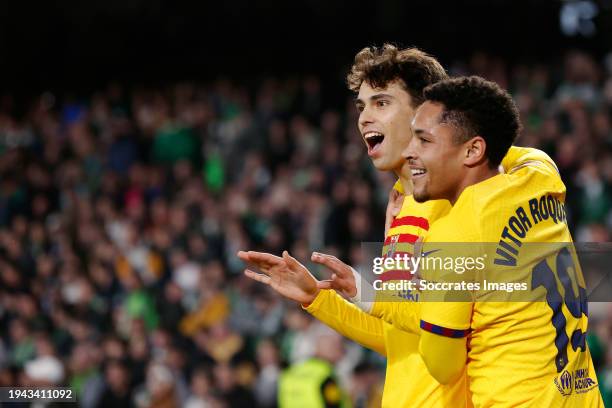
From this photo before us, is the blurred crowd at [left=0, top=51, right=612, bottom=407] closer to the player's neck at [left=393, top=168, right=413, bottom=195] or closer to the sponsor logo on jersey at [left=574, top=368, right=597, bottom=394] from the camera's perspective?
the player's neck at [left=393, top=168, right=413, bottom=195]

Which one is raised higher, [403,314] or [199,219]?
[199,219]

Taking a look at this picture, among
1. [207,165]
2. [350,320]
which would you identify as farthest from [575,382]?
[207,165]

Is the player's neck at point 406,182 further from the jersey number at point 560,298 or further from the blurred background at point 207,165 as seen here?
the blurred background at point 207,165

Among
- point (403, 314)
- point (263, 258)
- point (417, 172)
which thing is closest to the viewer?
point (417, 172)

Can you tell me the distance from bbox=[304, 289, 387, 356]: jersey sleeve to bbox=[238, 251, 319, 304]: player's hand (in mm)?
155

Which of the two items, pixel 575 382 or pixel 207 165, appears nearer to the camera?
pixel 575 382

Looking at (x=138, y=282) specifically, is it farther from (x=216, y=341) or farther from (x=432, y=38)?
(x=432, y=38)

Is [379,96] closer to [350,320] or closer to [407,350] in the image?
[350,320]

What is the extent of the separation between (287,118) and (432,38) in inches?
85.3

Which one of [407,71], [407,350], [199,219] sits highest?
[199,219]

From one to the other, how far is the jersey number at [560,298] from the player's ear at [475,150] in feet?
1.30

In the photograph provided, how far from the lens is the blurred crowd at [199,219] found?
9266 mm

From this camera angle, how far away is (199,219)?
39.0 ft

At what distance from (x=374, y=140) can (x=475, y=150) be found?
3.04 feet
